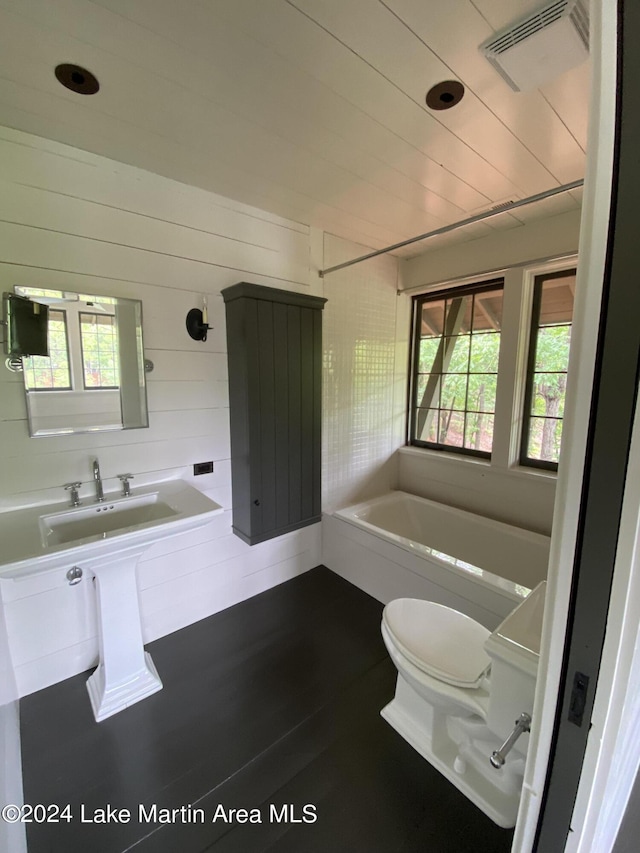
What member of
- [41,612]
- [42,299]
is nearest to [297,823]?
[41,612]

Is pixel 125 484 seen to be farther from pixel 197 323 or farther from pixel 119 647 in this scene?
pixel 197 323

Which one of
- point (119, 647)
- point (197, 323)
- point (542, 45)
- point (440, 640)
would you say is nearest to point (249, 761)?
point (119, 647)

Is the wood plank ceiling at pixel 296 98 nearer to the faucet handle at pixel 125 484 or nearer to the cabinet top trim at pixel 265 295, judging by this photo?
the cabinet top trim at pixel 265 295

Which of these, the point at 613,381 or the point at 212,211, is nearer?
the point at 613,381

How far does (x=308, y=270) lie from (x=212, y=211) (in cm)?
70

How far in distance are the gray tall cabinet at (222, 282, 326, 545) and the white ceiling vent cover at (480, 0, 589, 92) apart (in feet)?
4.09

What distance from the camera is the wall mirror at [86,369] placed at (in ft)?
5.10

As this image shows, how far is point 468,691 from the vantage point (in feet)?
3.94

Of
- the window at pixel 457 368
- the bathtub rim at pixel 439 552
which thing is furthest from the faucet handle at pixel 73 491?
the window at pixel 457 368

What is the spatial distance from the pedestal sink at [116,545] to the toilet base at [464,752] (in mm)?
1161

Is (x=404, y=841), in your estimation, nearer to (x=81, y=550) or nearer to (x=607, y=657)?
(x=607, y=657)

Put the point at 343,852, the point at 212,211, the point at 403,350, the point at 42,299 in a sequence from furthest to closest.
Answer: the point at 403,350, the point at 212,211, the point at 42,299, the point at 343,852

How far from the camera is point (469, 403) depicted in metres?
2.85

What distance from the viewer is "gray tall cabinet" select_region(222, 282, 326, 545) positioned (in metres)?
1.96
